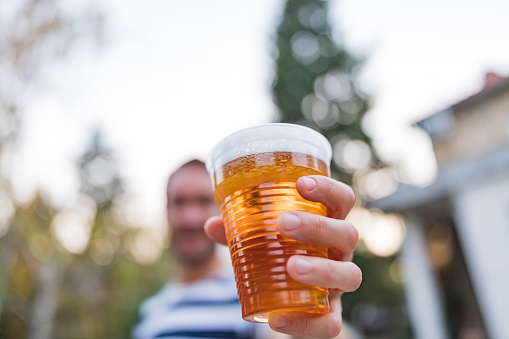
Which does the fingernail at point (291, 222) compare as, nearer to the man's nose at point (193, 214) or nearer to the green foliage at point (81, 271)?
the man's nose at point (193, 214)

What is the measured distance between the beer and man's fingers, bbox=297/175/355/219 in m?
0.05

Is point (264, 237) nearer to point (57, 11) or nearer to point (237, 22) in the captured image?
point (237, 22)

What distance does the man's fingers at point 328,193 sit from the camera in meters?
0.93

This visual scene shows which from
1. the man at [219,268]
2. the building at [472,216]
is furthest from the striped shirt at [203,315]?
the building at [472,216]

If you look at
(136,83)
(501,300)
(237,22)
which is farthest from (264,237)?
(136,83)

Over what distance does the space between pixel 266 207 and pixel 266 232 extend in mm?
70

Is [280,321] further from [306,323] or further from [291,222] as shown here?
[291,222]

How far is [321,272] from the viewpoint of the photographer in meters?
0.87

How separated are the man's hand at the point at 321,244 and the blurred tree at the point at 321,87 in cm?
1557

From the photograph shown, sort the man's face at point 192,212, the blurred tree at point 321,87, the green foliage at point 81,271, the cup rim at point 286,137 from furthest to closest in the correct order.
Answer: the blurred tree at point 321,87
the green foliage at point 81,271
the man's face at point 192,212
the cup rim at point 286,137

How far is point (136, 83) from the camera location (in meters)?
10.8

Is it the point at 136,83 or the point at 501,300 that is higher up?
the point at 136,83

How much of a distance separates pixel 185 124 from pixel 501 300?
28.8ft

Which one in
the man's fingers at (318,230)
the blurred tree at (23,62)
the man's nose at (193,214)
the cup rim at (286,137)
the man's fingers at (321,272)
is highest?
the blurred tree at (23,62)
